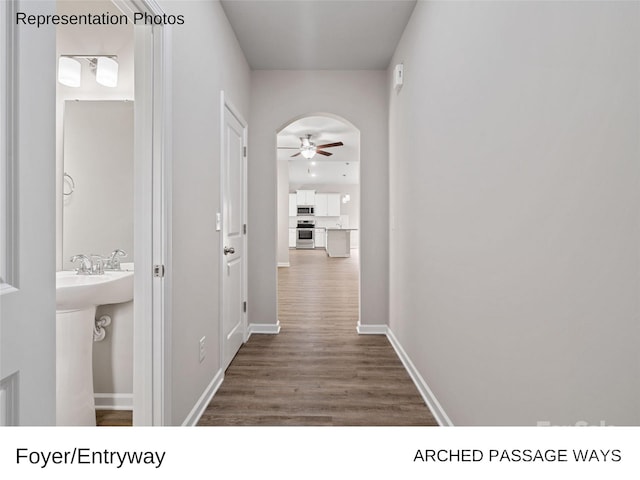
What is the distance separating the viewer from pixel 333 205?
14031 mm

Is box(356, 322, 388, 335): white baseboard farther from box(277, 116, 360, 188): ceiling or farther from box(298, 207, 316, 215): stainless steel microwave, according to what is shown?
box(298, 207, 316, 215): stainless steel microwave

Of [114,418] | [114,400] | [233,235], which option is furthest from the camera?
[233,235]

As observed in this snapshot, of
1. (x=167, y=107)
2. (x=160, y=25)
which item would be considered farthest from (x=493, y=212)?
(x=160, y=25)

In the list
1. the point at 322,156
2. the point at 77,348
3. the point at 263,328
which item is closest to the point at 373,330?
the point at 263,328

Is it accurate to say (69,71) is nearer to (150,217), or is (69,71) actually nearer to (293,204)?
(150,217)

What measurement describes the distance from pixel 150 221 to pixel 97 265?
0.88 meters

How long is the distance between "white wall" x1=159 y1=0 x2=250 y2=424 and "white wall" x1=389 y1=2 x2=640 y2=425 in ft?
4.42

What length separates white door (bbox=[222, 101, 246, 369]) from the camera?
8.84 feet

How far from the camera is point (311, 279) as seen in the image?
6961 mm

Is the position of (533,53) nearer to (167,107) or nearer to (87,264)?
(167,107)

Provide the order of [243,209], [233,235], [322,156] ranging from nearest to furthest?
[233,235], [243,209], [322,156]

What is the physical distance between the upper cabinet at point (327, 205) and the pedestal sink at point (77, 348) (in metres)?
12.2

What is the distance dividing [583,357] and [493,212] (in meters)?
0.61

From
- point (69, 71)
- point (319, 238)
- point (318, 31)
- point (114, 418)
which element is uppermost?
point (318, 31)
